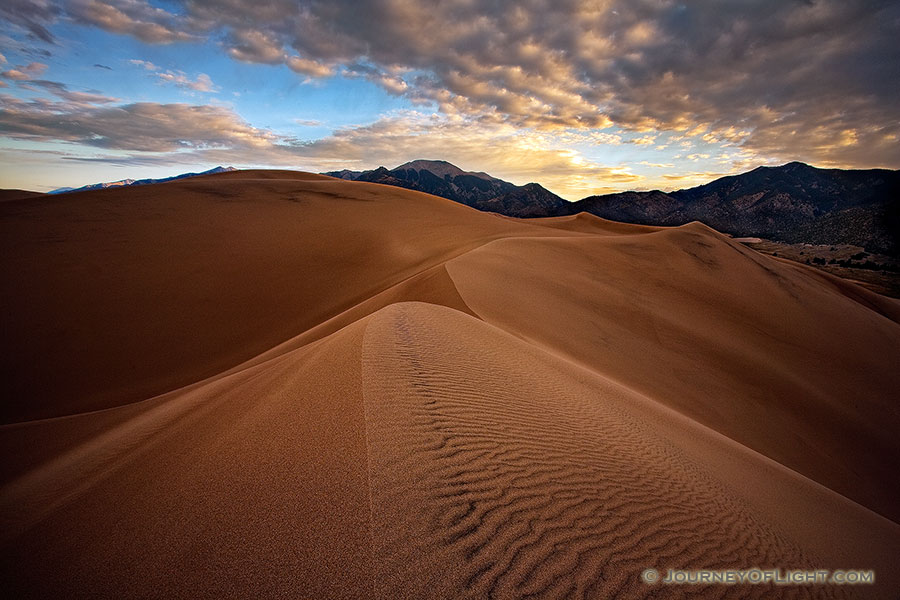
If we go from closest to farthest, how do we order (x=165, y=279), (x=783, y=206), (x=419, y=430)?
(x=419, y=430)
(x=165, y=279)
(x=783, y=206)

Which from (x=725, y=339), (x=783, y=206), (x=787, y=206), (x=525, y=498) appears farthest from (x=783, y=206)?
(x=525, y=498)

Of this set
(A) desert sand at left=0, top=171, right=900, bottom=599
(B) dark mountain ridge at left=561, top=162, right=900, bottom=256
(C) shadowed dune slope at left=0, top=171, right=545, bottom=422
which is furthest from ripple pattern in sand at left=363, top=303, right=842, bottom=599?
(B) dark mountain ridge at left=561, top=162, right=900, bottom=256

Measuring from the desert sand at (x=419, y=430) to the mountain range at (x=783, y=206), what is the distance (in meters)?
89.2

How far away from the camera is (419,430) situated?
10.6ft

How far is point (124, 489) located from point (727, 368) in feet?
44.6

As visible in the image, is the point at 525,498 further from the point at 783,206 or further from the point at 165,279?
the point at 783,206

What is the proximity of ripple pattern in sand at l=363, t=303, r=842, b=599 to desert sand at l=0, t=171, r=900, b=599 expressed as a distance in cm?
2

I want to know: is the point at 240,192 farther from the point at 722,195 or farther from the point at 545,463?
the point at 722,195

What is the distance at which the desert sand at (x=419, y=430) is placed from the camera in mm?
2271

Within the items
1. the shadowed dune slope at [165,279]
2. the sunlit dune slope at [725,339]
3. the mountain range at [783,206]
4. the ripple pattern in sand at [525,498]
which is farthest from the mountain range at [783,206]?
the ripple pattern in sand at [525,498]

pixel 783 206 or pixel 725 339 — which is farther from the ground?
pixel 783 206

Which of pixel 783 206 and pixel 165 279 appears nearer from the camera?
pixel 165 279

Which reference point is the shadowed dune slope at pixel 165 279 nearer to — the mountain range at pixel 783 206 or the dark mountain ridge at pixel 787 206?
the dark mountain ridge at pixel 787 206

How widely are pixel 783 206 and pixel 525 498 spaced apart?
15571cm
